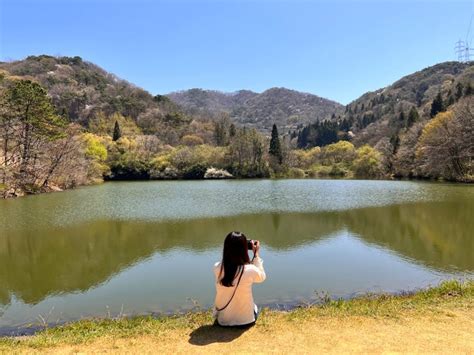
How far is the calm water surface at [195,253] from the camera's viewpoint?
878 centimetres

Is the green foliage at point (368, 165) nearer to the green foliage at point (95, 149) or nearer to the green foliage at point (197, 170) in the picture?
the green foliage at point (197, 170)

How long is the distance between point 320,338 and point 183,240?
10648 millimetres

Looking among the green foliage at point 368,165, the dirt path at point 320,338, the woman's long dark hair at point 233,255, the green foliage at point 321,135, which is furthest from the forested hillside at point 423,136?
the woman's long dark hair at point 233,255

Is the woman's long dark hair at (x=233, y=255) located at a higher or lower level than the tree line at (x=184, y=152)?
lower

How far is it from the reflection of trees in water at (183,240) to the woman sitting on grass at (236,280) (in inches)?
237

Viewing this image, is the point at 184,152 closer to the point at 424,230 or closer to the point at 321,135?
the point at 424,230

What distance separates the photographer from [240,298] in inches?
199

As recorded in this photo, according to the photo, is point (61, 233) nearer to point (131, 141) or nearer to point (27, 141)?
point (27, 141)

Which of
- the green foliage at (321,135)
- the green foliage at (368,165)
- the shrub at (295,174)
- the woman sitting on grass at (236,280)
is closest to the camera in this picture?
the woman sitting on grass at (236,280)

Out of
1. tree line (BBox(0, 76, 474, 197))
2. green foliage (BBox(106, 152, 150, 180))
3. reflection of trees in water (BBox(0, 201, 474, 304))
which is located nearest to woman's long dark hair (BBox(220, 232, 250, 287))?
reflection of trees in water (BBox(0, 201, 474, 304))

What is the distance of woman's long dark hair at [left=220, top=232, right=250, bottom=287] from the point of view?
4.77 meters

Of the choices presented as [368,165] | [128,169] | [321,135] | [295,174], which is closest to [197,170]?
[128,169]

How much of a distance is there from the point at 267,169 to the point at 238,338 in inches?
2442

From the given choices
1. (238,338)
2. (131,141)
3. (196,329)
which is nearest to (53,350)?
Answer: (196,329)
